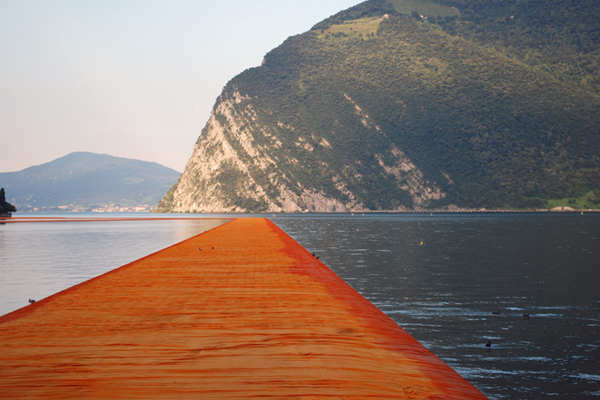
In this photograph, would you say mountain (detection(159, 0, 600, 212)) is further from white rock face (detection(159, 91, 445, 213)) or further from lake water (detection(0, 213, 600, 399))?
lake water (detection(0, 213, 600, 399))

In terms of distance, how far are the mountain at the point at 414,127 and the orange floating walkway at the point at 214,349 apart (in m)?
134

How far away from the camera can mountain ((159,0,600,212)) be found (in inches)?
5374

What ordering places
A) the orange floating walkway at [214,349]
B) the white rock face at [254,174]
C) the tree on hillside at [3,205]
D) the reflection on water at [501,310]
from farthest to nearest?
the white rock face at [254,174]
the tree on hillside at [3,205]
the reflection on water at [501,310]
the orange floating walkway at [214,349]

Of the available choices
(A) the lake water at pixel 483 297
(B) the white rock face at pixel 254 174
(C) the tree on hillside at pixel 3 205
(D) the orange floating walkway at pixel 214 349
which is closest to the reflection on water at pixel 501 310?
(A) the lake water at pixel 483 297

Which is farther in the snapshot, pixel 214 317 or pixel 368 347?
pixel 214 317

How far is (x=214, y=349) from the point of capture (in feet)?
18.2

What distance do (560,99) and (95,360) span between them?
16596cm

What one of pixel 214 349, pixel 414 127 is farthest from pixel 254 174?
pixel 214 349

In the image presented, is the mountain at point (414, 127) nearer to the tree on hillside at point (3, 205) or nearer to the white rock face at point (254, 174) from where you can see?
the white rock face at point (254, 174)

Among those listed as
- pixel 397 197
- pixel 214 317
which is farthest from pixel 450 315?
pixel 397 197

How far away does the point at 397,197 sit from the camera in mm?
141250

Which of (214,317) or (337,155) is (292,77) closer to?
(337,155)

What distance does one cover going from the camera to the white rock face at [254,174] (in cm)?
14250

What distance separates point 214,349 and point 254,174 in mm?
143303
